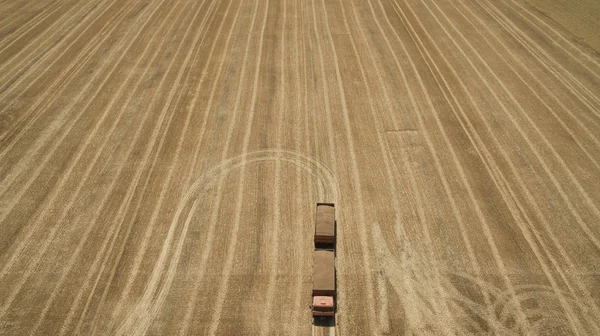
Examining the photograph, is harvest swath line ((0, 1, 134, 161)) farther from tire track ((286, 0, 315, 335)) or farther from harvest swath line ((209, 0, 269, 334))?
tire track ((286, 0, 315, 335))

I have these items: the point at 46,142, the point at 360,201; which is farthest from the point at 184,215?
the point at 46,142

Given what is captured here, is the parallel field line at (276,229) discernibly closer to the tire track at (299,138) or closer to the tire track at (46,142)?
the tire track at (299,138)

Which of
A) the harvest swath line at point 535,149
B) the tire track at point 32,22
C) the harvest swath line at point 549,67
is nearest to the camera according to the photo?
the harvest swath line at point 535,149

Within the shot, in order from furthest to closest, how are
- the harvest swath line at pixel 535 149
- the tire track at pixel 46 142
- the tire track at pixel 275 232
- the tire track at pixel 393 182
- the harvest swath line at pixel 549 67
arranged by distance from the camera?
the harvest swath line at pixel 549 67
the tire track at pixel 46 142
the harvest swath line at pixel 535 149
the tire track at pixel 393 182
the tire track at pixel 275 232

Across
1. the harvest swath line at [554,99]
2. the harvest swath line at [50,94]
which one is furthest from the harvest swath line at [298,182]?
the harvest swath line at [554,99]

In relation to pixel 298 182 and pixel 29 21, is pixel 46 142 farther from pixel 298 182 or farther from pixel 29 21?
pixel 29 21

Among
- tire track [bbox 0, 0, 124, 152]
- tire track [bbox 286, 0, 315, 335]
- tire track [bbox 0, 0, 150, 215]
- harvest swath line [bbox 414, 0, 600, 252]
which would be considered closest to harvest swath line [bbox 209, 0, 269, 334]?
tire track [bbox 286, 0, 315, 335]

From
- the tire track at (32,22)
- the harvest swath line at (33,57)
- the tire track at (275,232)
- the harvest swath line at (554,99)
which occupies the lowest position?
the tire track at (275,232)

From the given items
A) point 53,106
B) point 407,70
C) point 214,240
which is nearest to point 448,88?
point 407,70

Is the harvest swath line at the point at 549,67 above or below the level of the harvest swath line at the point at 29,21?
below
